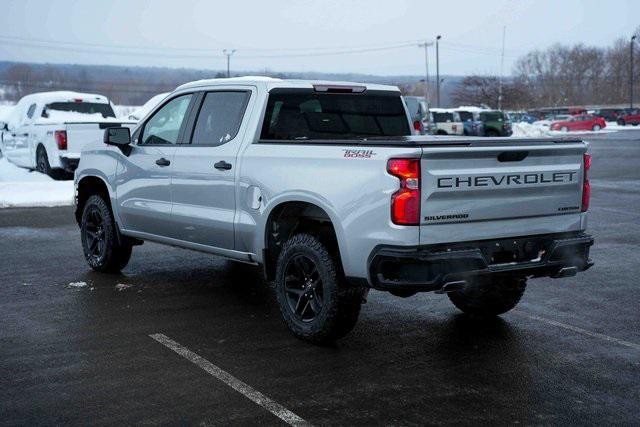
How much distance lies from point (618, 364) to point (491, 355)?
2.72 ft

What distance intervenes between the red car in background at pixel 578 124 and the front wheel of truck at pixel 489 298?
203ft

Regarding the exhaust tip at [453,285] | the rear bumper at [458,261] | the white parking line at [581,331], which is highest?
the rear bumper at [458,261]

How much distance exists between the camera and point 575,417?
4562mm

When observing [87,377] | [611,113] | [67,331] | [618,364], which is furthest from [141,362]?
[611,113]

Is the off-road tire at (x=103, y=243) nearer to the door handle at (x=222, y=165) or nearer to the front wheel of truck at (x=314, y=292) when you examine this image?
the door handle at (x=222, y=165)

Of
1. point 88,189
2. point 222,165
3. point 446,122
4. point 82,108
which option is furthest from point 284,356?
point 446,122

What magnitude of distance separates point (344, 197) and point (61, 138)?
13.5 metres

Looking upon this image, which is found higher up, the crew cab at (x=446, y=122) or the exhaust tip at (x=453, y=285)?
the exhaust tip at (x=453, y=285)

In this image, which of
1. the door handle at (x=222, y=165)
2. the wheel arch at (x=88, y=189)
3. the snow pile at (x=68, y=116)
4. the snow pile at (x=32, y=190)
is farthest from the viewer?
the snow pile at (x=68, y=116)

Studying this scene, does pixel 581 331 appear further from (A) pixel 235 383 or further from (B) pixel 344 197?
(A) pixel 235 383

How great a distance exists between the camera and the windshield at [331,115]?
688 centimetres

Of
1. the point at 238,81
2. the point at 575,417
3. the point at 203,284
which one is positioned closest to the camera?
the point at 575,417

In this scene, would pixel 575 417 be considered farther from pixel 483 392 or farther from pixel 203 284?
pixel 203 284

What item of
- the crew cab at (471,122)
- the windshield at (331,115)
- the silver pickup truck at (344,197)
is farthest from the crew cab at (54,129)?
the crew cab at (471,122)
